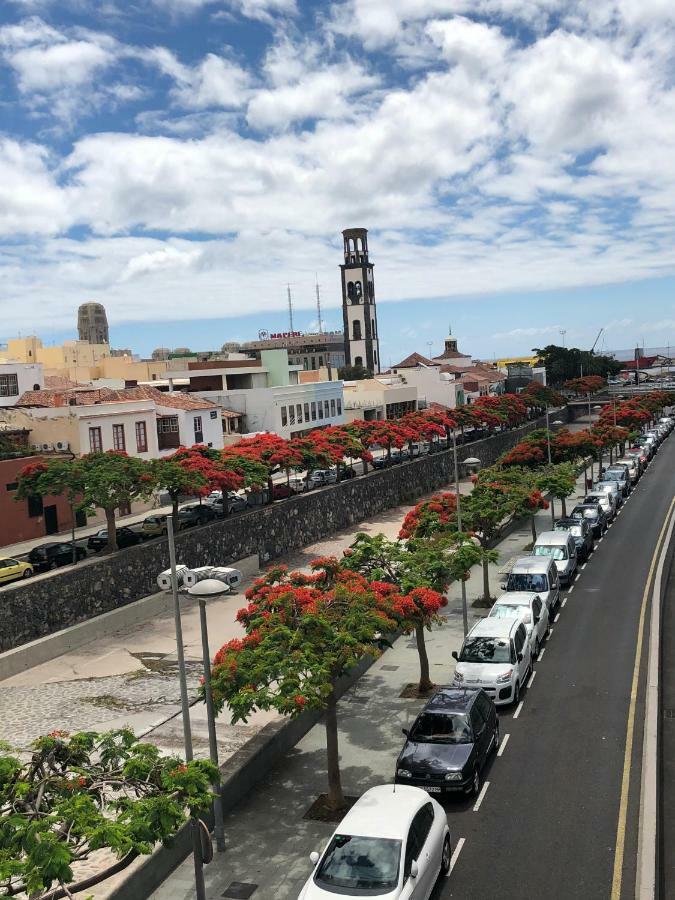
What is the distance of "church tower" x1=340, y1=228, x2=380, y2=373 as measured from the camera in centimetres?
13075

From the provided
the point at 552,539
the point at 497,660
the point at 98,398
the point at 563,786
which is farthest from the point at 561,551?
the point at 98,398

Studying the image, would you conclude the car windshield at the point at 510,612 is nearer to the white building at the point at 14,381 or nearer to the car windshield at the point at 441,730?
the car windshield at the point at 441,730

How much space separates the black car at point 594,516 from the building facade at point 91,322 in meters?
139

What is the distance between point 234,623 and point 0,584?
333 inches

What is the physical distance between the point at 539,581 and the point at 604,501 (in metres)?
20.0

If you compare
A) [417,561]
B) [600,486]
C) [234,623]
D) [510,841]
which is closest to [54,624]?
[234,623]

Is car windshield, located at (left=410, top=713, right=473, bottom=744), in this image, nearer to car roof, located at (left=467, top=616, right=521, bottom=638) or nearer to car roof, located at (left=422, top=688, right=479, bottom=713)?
car roof, located at (left=422, top=688, right=479, bottom=713)

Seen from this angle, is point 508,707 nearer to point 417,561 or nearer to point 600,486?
point 417,561

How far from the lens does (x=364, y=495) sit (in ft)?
162

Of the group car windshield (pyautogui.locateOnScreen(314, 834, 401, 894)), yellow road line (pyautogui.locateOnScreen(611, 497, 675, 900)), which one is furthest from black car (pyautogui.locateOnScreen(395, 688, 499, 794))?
car windshield (pyautogui.locateOnScreen(314, 834, 401, 894))

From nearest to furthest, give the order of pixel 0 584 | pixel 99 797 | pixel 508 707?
pixel 99 797 → pixel 508 707 → pixel 0 584

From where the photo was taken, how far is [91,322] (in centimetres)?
16912

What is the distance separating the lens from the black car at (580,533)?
3650cm

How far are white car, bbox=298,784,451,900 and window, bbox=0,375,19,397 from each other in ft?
160
